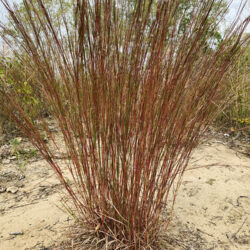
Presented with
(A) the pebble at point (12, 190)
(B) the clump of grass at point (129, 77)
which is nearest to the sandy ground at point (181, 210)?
(A) the pebble at point (12, 190)

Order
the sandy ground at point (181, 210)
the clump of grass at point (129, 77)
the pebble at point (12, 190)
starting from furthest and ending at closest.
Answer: the pebble at point (12, 190), the sandy ground at point (181, 210), the clump of grass at point (129, 77)

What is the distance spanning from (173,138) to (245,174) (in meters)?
1.87

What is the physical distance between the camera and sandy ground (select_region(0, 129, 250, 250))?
1.58m

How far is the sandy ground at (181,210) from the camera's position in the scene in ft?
5.18

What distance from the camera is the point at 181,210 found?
190 cm

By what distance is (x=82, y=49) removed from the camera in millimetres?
1064

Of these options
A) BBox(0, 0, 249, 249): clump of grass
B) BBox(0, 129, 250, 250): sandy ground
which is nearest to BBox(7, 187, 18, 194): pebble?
A: BBox(0, 129, 250, 250): sandy ground

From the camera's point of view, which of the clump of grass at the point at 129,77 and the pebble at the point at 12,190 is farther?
the pebble at the point at 12,190

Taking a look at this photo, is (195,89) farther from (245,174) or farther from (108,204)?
(245,174)

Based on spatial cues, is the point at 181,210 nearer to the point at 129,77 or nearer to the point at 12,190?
the point at 129,77

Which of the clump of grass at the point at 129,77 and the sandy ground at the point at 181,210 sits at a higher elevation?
the clump of grass at the point at 129,77

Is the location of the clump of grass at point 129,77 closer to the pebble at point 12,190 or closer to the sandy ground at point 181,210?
the sandy ground at point 181,210

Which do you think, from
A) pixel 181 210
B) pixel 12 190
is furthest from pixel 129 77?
pixel 12 190

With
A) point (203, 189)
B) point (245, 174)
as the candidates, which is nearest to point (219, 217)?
point (203, 189)
